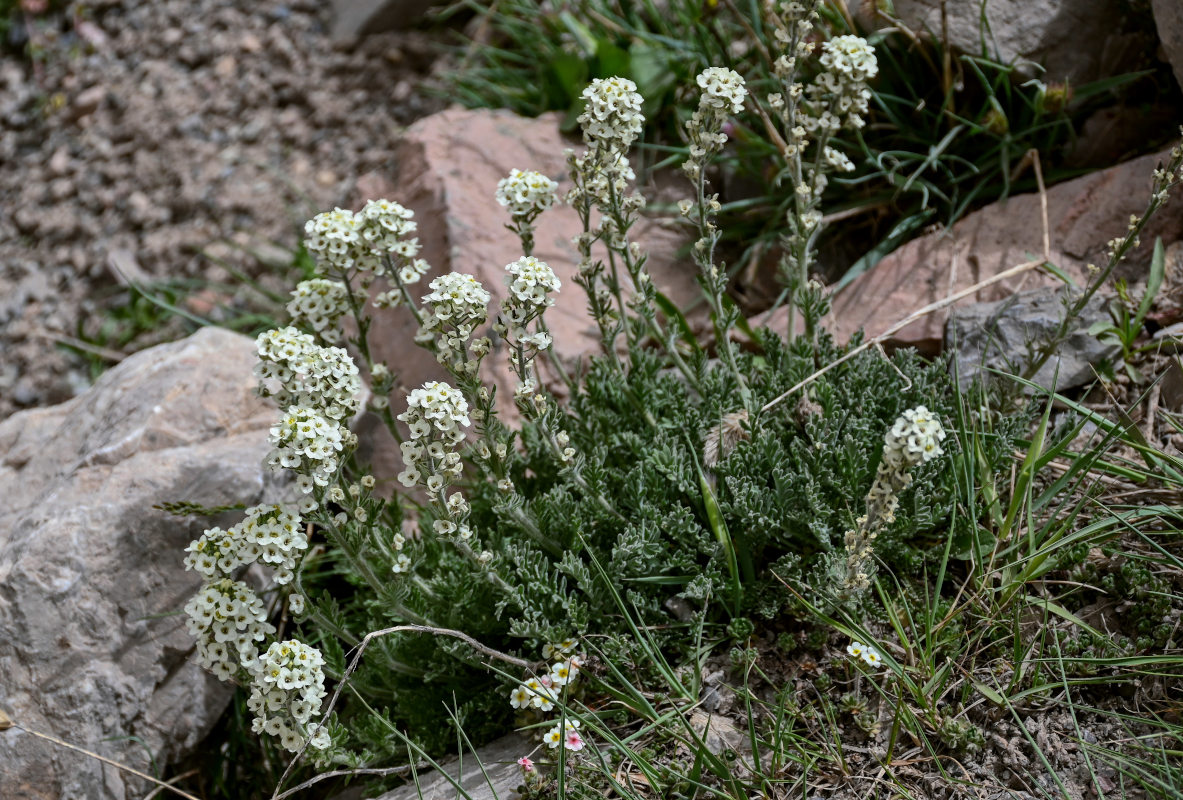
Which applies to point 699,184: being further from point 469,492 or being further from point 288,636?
point 288,636

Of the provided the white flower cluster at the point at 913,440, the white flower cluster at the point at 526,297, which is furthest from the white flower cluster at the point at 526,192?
the white flower cluster at the point at 913,440

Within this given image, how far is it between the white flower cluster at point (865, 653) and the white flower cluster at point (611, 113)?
158 cm

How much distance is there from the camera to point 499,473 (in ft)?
9.80

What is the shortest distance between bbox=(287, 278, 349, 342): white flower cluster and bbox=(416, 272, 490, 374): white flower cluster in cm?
49

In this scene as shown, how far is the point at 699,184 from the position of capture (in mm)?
3102

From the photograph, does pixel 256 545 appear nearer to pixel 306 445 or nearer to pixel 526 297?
pixel 306 445

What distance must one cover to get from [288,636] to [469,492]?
40.6 inches

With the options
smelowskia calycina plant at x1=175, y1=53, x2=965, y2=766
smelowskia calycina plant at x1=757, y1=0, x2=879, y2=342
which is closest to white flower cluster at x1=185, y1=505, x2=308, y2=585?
smelowskia calycina plant at x1=175, y1=53, x2=965, y2=766

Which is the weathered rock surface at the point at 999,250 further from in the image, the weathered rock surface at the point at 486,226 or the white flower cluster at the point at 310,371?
the white flower cluster at the point at 310,371

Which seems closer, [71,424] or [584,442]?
[584,442]

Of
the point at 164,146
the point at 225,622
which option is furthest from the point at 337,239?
the point at 164,146

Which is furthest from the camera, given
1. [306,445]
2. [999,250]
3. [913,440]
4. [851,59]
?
[999,250]

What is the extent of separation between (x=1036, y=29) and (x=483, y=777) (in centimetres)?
367

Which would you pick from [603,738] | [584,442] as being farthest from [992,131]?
[603,738]
